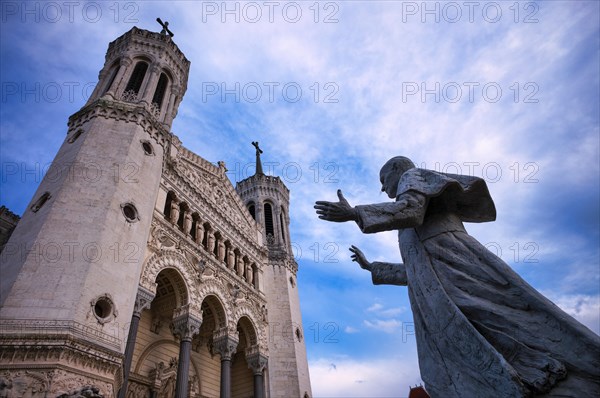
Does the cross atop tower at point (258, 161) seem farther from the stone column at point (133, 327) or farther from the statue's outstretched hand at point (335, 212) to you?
the statue's outstretched hand at point (335, 212)

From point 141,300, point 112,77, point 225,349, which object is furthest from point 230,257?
point 112,77

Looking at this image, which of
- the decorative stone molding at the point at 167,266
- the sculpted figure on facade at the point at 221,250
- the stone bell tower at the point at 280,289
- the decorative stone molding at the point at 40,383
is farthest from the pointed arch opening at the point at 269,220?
the decorative stone molding at the point at 40,383

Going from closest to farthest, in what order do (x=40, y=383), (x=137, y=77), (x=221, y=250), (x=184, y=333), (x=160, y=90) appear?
(x=40, y=383)
(x=184, y=333)
(x=137, y=77)
(x=160, y=90)
(x=221, y=250)

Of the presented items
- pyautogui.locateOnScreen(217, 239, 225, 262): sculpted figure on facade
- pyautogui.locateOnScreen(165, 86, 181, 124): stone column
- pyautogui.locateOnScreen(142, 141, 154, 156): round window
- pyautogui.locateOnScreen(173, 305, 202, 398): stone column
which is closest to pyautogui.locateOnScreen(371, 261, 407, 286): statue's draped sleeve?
pyautogui.locateOnScreen(173, 305, 202, 398): stone column

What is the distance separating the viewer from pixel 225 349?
43.6ft

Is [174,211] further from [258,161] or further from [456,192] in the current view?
[258,161]

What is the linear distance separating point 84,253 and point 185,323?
177 inches

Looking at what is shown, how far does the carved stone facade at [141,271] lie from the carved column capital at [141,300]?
1.5 inches

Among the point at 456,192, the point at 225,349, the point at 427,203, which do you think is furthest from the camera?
the point at 225,349

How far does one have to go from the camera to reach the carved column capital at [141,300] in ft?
31.6

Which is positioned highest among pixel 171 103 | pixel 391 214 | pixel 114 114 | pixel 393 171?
pixel 171 103

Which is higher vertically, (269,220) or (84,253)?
(269,220)

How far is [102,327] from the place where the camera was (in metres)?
7.73

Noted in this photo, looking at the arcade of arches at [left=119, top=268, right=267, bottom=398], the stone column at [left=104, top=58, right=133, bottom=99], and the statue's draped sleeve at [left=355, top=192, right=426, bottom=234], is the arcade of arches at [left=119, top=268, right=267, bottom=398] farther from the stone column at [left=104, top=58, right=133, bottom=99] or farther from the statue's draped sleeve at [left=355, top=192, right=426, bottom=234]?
the statue's draped sleeve at [left=355, top=192, right=426, bottom=234]
